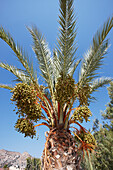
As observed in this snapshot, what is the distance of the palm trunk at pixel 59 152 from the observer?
279cm

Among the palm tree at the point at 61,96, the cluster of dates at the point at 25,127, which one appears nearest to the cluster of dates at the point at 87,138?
the palm tree at the point at 61,96

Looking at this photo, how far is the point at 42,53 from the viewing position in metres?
4.06

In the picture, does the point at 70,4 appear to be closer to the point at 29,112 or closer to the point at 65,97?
the point at 65,97

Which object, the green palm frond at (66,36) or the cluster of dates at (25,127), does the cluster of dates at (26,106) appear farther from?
the green palm frond at (66,36)

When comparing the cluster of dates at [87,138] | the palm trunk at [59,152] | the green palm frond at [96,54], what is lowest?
the palm trunk at [59,152]

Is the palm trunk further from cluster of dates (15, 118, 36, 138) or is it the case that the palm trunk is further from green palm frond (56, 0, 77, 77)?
green palm frond (56, 0, 77, 77)

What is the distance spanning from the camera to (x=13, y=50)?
12.0 feet

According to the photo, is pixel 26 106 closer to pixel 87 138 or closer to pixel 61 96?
pixel 61 96

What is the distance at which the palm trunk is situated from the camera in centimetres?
279

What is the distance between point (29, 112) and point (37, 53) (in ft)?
7.25

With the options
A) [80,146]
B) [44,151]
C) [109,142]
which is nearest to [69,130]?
[80,146]

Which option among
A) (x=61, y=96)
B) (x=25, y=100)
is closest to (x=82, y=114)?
(x=61, y=96)

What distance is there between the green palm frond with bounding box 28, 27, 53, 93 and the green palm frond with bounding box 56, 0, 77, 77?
28.8 inches

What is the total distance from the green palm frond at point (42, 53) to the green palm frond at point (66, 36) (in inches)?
28.8
